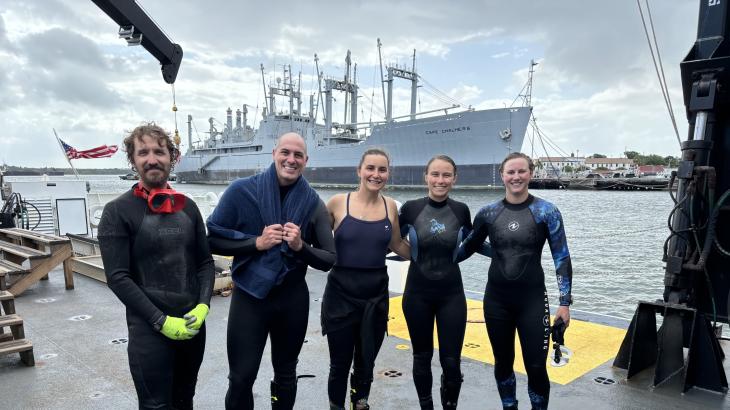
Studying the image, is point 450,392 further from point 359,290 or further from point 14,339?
point 14,339

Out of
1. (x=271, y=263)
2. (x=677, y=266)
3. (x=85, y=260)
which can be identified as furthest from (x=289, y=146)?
(x=85, y=260)

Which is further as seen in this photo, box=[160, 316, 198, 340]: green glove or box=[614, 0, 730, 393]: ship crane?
box=[614, 0, 730, 393]: ship crane

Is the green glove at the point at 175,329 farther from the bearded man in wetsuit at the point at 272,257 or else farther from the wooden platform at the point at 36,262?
the wooden platform at the point at 36,262

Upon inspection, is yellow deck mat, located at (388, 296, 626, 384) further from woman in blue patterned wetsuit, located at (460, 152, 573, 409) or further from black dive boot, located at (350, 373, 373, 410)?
black dive boot, located at (350, 373, 373, 410)

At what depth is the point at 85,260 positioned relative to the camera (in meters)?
7.47

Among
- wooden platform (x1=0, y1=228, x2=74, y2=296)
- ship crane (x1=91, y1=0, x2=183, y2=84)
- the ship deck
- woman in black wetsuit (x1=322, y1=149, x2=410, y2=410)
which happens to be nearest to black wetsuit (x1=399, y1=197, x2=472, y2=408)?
woman in black wetsuit (x1=322, y1=149, x2=410, y2=410)

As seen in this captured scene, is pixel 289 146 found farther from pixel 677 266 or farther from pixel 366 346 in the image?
pixel 677 266

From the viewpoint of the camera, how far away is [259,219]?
99.1 inches

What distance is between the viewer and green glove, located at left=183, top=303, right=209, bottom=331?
86.0 inches

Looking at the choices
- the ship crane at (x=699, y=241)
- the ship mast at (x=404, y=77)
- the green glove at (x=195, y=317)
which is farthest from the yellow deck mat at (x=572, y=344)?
the ship mast at (x=404, y=77)

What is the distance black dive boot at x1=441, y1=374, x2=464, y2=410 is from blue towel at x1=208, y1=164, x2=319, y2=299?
124 cm

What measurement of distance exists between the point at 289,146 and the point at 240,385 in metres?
1.27

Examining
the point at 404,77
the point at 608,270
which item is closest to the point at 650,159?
the point at 404,77

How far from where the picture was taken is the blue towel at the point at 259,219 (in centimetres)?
244
